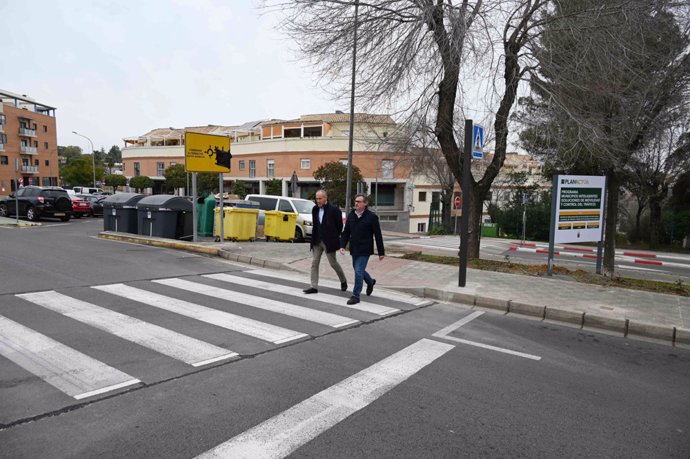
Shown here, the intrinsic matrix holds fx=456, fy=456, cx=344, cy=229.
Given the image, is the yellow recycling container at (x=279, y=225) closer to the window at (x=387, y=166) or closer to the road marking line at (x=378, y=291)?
the window at (x=387, y=166)

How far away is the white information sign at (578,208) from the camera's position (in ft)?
30.8

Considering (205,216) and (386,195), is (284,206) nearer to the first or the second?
(205,216)

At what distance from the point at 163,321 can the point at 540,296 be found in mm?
5976

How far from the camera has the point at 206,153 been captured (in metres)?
14.0

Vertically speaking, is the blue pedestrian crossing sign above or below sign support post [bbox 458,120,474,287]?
above

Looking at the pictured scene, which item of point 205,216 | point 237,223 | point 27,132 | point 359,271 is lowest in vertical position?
point 359,271

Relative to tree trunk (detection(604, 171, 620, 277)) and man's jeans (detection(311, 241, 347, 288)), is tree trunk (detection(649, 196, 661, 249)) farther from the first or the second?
man's jeans (detection(311, 241, 347, 288))

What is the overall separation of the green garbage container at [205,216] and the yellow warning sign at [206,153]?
209 cm

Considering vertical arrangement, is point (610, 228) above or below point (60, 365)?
above

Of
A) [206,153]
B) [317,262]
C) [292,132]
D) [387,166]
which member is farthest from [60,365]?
[292,132]

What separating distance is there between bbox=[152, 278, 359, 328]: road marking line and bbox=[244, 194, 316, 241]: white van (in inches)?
358

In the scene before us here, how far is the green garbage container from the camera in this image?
15836 mm

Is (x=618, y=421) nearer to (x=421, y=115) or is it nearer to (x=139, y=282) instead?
(x=139, y=282)

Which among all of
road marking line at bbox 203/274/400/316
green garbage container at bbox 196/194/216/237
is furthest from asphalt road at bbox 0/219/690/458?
green garbage container at bbox 196/194/216/237
